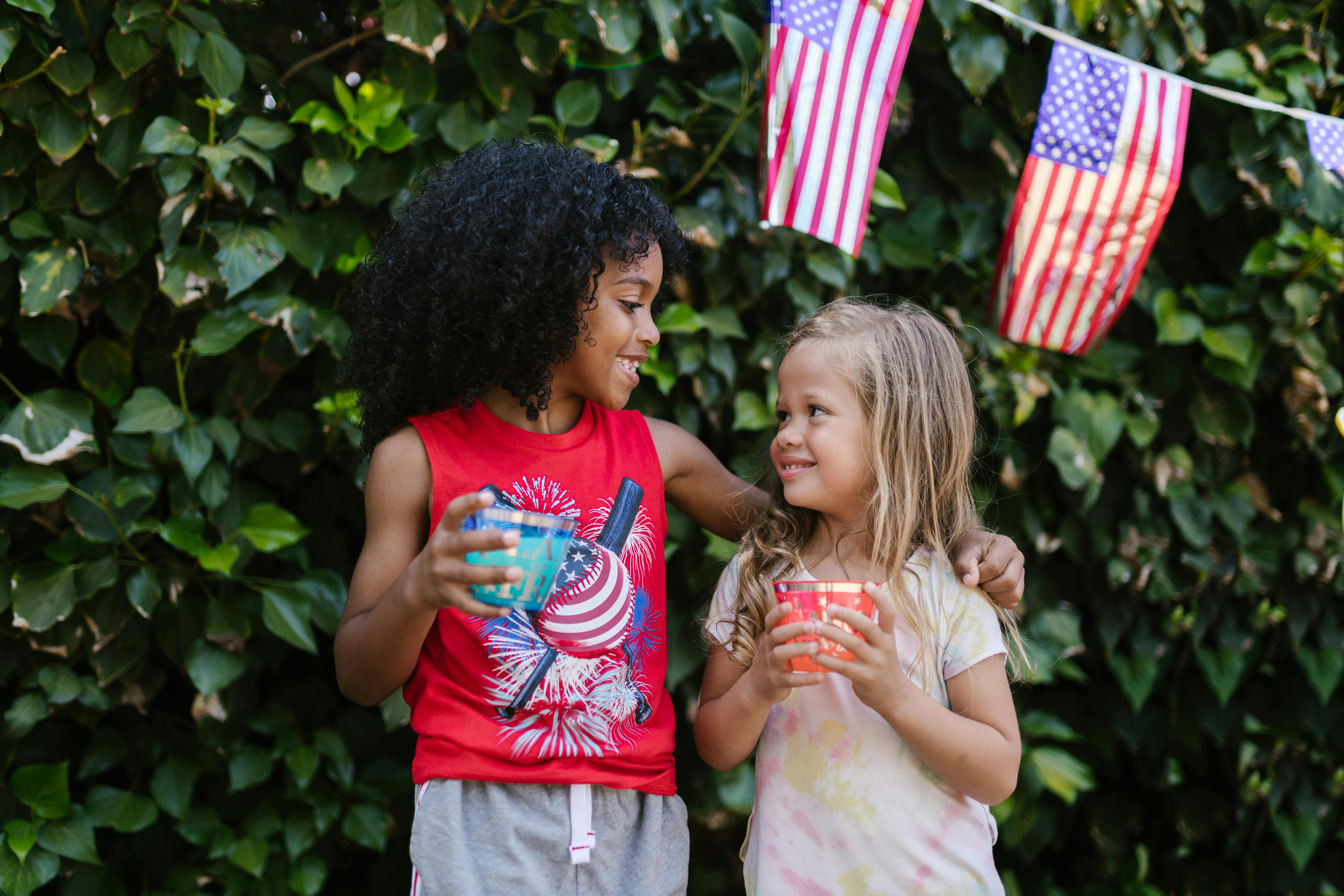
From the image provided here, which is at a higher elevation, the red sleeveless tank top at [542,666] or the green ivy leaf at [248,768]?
the red sleeveless tank top at [542,666]

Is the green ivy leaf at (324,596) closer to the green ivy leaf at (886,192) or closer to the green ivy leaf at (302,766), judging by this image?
the green ivy leaf at (302,766)

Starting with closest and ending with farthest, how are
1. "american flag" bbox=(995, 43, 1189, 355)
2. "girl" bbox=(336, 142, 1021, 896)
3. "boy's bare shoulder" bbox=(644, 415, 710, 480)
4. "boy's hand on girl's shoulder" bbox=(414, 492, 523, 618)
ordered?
"boy's hand on girl's shoulder" bbox=(414, 492, 523, 618) < "girl" bbox=(336, 142, 1021, 896) < "boy's bare shoulder" bbox=(644, 415, 710, 480) < "american flag" bbox=(995, 43, 1189, 355)

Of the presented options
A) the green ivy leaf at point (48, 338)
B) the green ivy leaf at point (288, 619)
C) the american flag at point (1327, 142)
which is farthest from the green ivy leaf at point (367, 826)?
the american flag at point (1327, 142)

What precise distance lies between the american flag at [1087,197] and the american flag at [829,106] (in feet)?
1.14

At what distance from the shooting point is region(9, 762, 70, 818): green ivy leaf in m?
1.73

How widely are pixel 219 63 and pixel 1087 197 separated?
1651 millimetres

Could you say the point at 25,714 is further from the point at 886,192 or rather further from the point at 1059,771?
the point at 1059,771

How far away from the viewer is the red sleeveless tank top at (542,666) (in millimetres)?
1225

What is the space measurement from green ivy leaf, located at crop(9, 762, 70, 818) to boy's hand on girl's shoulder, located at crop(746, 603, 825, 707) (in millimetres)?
1354

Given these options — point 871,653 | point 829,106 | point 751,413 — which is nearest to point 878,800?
point 871,653

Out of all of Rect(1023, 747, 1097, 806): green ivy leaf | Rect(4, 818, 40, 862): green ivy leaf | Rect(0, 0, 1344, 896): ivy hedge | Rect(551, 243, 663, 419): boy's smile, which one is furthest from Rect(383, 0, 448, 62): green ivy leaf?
Rect(1023, 747, 1097, 806): green ivy leaf

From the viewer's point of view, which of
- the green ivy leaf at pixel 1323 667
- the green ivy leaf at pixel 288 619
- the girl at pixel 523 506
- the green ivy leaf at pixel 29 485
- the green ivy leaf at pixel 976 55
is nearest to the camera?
the girl at pixel 523 506

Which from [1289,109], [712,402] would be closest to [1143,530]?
[1289,109]

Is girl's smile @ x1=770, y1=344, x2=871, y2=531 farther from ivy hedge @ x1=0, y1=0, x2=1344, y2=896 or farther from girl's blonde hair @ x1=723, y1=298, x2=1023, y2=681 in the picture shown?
ivy hedge @ x1=0, y1=0, x2=1344, y2=896
